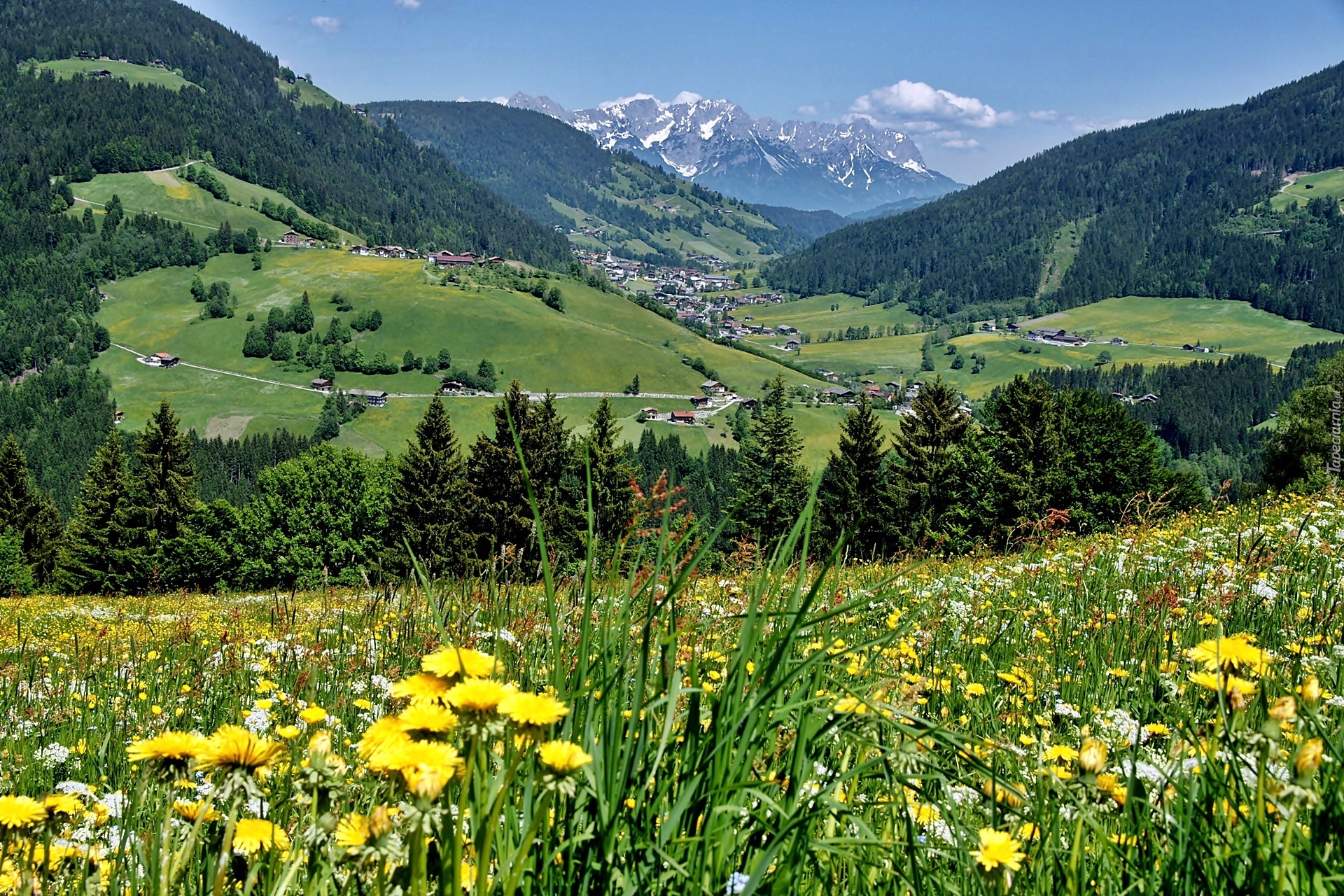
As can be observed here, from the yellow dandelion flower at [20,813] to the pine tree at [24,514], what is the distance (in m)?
78.9

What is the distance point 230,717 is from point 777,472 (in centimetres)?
5124

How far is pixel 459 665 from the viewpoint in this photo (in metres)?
1.39

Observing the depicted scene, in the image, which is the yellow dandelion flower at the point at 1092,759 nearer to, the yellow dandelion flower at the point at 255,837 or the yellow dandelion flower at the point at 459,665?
the yellow dandelion flower at the point at 459,665

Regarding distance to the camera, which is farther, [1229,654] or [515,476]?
[515,476]

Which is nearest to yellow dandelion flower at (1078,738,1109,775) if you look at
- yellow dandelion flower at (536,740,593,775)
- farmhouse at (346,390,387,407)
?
yellow dandelion flower at (536,740,593,775)

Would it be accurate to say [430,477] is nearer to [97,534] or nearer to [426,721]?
[97,534]

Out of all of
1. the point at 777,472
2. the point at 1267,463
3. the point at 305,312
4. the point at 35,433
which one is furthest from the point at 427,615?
the point at 305,312

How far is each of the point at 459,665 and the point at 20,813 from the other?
911 millimetres

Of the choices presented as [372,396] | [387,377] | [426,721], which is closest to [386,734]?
[426,721]

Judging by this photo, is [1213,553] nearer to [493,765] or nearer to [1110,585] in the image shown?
[1110,585]

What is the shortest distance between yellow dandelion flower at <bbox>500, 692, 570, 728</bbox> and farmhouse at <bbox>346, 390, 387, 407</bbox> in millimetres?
172225

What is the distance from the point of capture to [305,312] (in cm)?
19362

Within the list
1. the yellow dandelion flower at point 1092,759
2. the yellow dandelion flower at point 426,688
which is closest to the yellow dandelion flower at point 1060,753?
the yellow dandelion flower at point 1092,759

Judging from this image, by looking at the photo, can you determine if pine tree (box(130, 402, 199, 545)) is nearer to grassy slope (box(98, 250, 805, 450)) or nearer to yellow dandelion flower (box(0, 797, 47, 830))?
yellow dandelion flower (box(0, 797, 47, 830))
